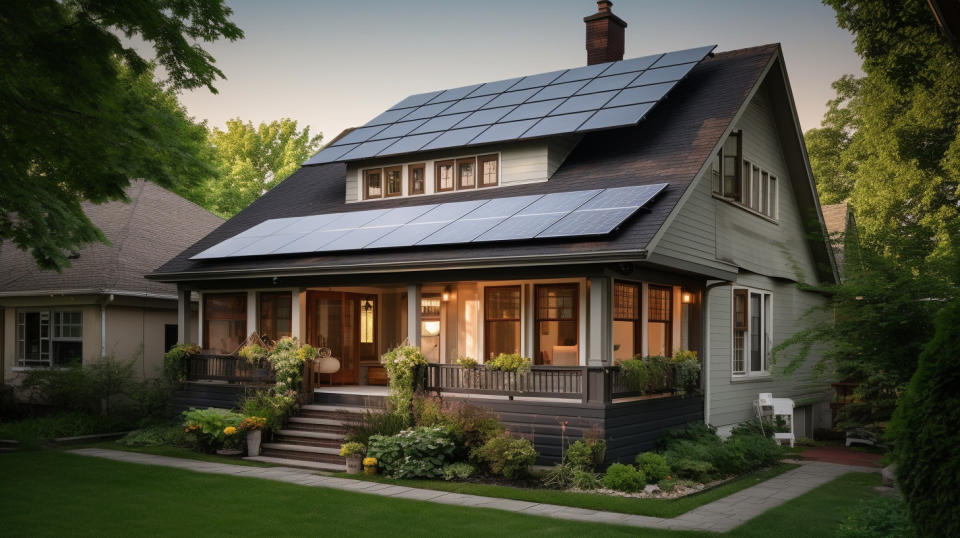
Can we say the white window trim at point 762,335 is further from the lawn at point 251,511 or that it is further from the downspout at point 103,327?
the downspout at point 103,327

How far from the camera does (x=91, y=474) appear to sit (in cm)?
1236

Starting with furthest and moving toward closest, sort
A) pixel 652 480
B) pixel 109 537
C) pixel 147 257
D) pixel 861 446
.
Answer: pixel 147 257, pixel 861 446, pixel 652 480, pixel 109 537

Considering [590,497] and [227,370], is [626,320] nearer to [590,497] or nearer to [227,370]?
[590,497]

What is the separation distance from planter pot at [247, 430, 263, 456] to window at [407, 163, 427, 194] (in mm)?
6419

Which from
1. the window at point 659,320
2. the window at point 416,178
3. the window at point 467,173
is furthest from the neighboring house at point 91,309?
the window at point 659,320

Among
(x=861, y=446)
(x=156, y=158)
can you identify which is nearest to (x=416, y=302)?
(x=156, y=158)

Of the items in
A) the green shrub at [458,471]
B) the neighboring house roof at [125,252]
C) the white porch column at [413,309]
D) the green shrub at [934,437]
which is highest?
the neighboring house roof at [125,252]

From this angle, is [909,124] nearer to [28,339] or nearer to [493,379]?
[493,379]

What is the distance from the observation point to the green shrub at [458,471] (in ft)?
39.6

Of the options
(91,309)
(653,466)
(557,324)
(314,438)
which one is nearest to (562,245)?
(557,324)

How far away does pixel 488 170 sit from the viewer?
17062 millimetres

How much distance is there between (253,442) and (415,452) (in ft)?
12.0

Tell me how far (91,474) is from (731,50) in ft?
50.2

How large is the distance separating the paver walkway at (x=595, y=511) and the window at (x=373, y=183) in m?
7.32
